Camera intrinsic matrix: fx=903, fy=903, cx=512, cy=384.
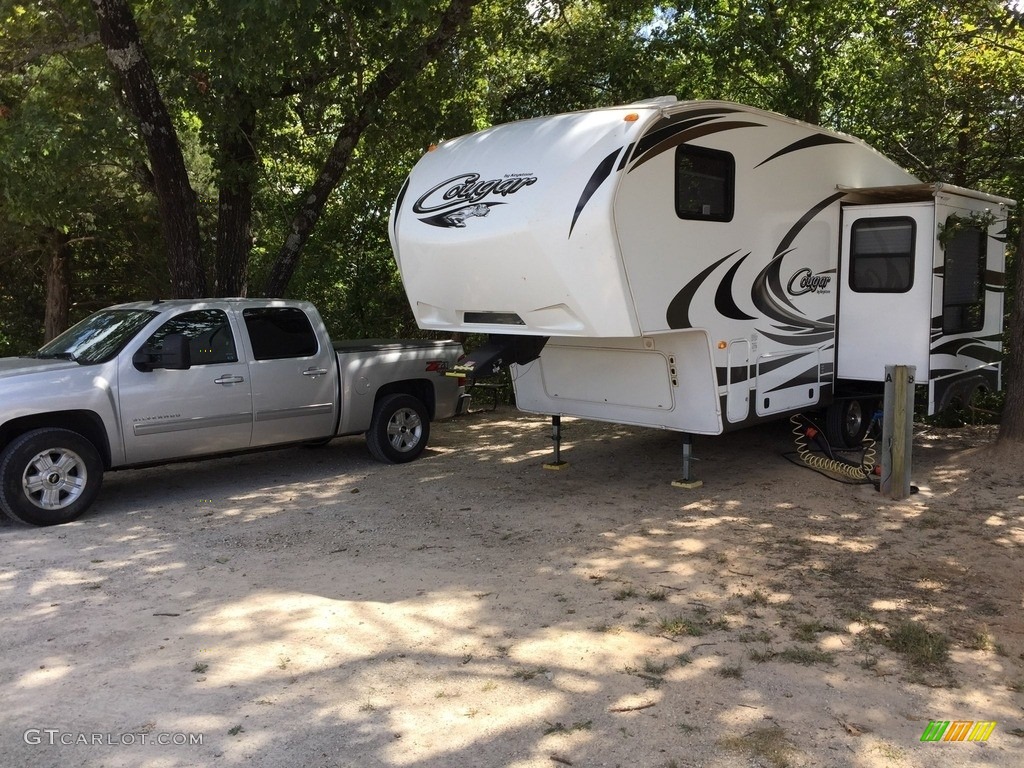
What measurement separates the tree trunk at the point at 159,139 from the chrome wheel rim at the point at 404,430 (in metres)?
2.96

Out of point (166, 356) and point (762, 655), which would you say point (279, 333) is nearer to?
point (166, 356)

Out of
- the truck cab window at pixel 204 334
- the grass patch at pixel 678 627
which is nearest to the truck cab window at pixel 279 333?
the truck cab window at pixel 204 334

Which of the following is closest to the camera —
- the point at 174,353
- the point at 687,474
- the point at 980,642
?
the point at 980,642

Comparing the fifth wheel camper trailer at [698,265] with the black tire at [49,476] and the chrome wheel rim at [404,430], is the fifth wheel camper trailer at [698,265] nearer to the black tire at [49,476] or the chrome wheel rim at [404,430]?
the chrome wheel rim at [404,430]

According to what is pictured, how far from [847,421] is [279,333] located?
592cm

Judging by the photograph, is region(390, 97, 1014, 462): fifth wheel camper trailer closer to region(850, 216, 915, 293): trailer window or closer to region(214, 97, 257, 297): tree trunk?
region(850, 216, 915, 293): trailer window

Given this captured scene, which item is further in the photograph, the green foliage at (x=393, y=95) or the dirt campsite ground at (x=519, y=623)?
the green foliage at (x=393, y=95)

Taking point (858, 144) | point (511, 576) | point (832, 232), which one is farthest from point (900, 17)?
point (511, 576)

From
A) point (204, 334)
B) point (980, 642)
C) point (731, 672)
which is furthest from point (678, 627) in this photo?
point (204, 334)

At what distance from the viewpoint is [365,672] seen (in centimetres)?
445

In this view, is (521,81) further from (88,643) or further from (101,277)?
(88,643)

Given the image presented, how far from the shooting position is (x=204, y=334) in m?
8.05

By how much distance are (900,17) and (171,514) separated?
10.0m

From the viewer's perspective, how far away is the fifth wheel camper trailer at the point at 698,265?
22.0ft
